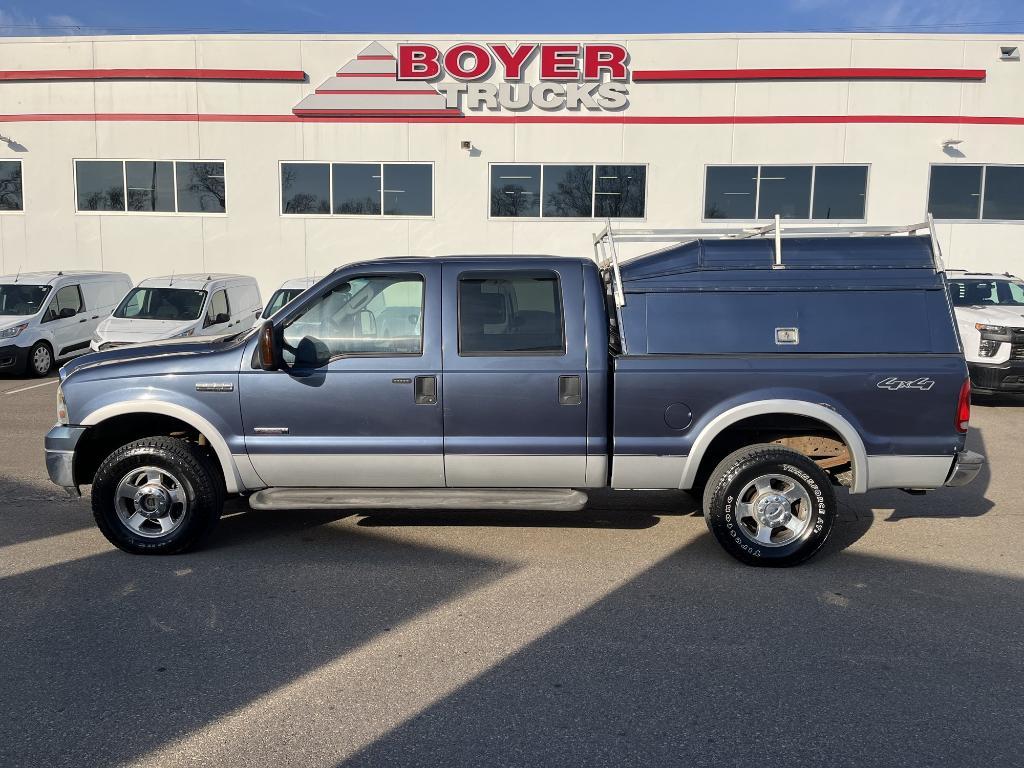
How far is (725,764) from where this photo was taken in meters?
2.98

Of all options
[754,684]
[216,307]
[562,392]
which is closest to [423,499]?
[562,392]

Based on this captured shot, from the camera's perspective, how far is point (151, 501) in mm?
5152

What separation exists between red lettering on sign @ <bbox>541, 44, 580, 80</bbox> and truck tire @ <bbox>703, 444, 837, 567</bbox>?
14.4m

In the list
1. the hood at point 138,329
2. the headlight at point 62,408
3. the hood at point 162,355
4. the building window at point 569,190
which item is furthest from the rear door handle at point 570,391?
the building window at point 569,190

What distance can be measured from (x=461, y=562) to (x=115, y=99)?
697 inches

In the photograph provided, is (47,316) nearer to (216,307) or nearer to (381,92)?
(216,307)

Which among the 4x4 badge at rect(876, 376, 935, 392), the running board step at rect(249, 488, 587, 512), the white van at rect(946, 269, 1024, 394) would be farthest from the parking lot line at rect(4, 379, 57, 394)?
Answer: the white van at rect(946, 269, 1024, 394)

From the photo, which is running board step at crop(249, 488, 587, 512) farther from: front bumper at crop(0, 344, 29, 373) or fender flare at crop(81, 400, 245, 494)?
front bumper at crop(0, 344, 29, 373)

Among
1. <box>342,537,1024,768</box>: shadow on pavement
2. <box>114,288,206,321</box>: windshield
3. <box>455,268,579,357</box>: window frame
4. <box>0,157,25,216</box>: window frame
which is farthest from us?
<box>0,157,25,216</box>: window frame

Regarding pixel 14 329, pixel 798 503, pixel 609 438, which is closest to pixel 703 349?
pixel 609 438

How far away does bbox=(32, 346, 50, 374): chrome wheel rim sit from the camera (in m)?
13.6

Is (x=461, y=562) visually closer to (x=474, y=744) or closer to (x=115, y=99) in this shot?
(x=474, y=744)

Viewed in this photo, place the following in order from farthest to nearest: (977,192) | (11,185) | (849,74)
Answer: (11,185), (977,192), (849,74)

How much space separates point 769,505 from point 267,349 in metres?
3.25
